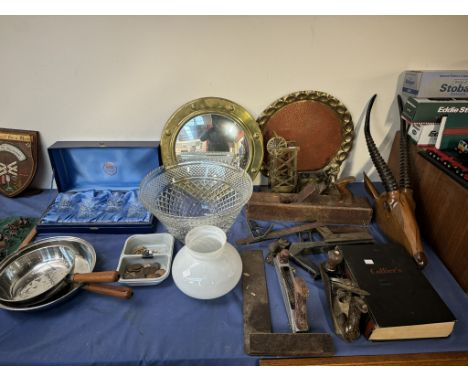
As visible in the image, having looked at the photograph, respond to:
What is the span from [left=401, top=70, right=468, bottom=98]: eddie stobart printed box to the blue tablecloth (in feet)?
1.95

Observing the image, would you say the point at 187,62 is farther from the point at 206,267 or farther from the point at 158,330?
the point at 158,330

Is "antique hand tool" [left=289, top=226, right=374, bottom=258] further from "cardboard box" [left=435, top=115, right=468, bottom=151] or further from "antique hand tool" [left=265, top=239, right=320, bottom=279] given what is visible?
"cardboard box" [left=435, top=115, right=468, bottom=151]

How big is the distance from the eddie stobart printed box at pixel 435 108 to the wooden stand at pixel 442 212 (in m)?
0.10

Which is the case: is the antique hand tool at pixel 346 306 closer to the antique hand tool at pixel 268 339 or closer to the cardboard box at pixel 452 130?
the antique hand tool at pixel 268 339

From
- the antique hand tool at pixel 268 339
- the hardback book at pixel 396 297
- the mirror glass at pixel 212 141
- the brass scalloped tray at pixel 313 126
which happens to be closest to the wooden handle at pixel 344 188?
the brass scalloped tray at pixel 313 126

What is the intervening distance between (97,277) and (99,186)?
0.53 meters

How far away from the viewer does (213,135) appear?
1021 mm

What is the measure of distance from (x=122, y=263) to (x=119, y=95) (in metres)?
0.58

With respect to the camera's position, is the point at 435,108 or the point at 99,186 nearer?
the point at 435,108

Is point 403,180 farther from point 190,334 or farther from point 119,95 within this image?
point 119,95

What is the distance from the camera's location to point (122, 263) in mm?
797

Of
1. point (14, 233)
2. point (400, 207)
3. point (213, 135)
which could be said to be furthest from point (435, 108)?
point (14, 233)

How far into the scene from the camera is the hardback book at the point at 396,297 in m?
0.61

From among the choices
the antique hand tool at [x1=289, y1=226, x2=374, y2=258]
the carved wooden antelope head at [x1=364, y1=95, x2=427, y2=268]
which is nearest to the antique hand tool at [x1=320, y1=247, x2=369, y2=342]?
the antique hand tool at [x1=289, y1=226, x2=374, y2=258]
